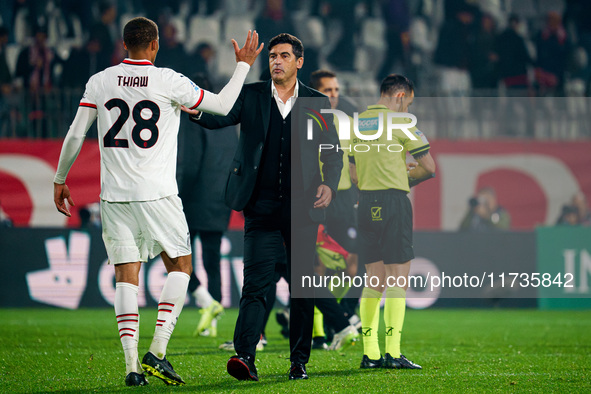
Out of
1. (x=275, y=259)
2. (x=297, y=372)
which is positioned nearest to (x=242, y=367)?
(x=297, y=372)

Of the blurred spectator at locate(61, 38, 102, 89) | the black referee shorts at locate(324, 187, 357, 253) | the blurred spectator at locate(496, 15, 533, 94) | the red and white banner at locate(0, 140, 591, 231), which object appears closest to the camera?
the black referee shorts at locate(324, 187, 357, 253)

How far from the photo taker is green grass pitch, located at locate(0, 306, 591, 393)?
5.05m

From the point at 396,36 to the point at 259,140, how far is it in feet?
34.8

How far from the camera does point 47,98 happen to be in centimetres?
1272

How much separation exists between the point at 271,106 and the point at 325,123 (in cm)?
37

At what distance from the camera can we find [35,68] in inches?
534

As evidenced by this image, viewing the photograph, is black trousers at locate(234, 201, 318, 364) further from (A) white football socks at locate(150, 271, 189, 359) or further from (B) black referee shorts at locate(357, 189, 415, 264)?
(B) black referee shorts at locate(357, 189, 415, 264)

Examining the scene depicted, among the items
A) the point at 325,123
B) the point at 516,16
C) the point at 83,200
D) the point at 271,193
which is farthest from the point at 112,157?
the point at 516,16

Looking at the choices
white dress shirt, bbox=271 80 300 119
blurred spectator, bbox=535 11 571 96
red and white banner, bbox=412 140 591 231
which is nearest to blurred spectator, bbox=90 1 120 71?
red and white banner, bbox=412 140 591 231

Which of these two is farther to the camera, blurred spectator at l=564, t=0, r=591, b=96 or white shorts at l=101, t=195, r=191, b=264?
blurred spectator at l=564, t=0, r=591, b=96

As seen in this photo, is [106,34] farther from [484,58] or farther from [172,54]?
[484,58]

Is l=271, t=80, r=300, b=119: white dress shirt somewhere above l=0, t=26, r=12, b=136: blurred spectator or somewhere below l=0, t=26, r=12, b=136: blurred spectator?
below

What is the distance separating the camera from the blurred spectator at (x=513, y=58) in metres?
14.5


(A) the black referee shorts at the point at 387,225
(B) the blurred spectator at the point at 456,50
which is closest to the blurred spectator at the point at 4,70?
(B) the blurred spectator at the point at 456,50
